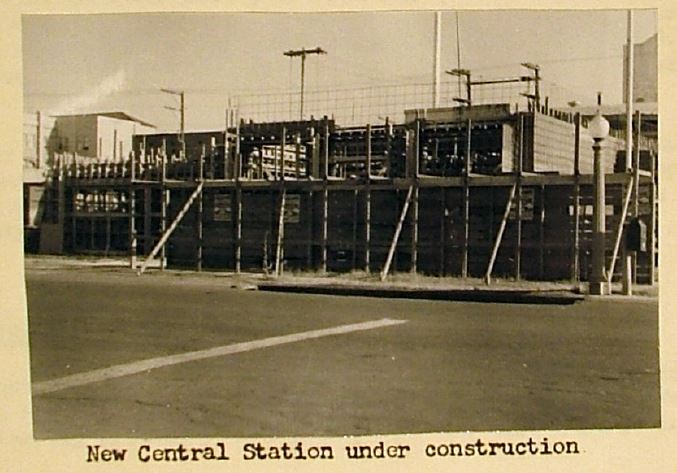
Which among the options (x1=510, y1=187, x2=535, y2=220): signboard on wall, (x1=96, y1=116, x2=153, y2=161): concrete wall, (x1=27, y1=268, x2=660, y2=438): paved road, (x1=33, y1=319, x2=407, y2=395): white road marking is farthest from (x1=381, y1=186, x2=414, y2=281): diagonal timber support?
(x1=27, y1=268, x2=660, y2=438): paved road

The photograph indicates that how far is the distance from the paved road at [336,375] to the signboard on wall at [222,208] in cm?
341

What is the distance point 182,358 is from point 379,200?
4347mm

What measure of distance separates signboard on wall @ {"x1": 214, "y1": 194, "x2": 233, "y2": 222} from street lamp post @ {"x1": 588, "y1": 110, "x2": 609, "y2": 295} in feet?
11.0

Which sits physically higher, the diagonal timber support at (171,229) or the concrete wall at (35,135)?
the concrete wall at (35,135)

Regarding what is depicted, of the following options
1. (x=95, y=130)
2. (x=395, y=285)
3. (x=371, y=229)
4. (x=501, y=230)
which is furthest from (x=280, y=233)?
(x=95, y=130)

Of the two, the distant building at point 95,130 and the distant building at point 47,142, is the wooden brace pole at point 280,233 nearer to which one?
the distant building at point 95,130

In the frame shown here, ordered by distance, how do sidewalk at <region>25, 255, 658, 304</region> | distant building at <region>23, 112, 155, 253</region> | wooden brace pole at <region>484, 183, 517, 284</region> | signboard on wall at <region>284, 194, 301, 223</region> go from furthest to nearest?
1. signboard on wall at <region>284, 194, 301, 223</region>
2. wooden brace pole at <region>484, 183, 517, 284</region>
3. sidewalk at <region>25, 255, 658, 304</region>
4. distant building at <region>23, 112, 155, 253</region>

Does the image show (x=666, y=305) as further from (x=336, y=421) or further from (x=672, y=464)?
(x=336, y=421)

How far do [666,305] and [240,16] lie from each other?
1.93 meters

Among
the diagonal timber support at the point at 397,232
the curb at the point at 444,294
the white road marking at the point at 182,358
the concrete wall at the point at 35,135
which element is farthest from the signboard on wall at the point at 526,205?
the concrete wall at the point at 35,135

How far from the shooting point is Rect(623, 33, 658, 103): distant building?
3.27 meters

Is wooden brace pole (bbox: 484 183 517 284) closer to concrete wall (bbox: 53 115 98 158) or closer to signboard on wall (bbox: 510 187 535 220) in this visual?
signboard on wall (bbox: 510 187 535 220)

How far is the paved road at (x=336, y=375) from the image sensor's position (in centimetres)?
310

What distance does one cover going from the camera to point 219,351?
12.7 feet
